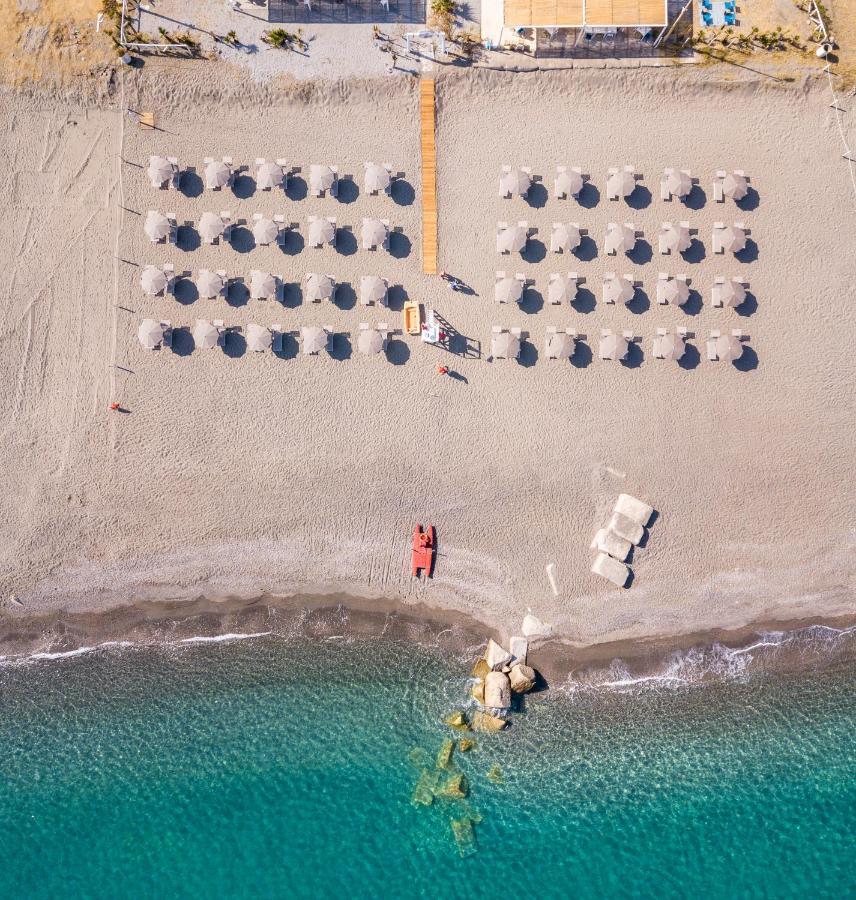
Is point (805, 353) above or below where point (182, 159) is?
below

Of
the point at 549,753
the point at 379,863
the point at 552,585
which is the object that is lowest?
the point at 379,863

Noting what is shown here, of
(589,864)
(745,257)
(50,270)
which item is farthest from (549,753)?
(50,270)

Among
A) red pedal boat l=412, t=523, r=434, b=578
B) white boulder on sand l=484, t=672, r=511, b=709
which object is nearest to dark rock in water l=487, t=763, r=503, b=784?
white boulder on sand l=484, t=672, r=511, b=709

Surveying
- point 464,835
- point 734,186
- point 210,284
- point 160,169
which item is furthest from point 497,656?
point 160,169

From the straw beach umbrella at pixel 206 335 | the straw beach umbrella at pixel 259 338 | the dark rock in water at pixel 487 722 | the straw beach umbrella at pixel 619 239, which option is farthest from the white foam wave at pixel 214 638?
the straw beach umbrella at pixel 619 239

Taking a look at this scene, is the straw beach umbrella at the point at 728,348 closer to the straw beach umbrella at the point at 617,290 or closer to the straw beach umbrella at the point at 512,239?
the straw beach umbrella at the point at 617,290

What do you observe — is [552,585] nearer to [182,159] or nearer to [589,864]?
[589,864]

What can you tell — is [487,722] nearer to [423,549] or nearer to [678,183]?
[423,549]
